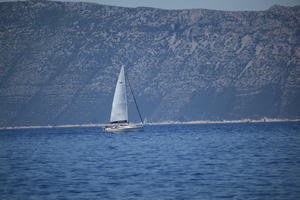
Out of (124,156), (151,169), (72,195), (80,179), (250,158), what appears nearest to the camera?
(72,195)

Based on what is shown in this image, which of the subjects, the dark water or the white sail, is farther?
the white sail

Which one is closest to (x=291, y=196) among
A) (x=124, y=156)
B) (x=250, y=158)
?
(x=250, y=158)

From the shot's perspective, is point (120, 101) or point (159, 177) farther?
point (120, 101)

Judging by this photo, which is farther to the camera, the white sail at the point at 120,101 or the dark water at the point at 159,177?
the white sail at the point at 120,101

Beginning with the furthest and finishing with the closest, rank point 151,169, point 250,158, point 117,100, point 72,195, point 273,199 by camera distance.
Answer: point 117,100, point 250,158, point 151,169, point 72,195, point 273,199

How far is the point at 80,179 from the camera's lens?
3575cm

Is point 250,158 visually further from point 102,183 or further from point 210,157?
point 102,183

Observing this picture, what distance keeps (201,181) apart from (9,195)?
32.6ft

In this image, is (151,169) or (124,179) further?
(151,169)

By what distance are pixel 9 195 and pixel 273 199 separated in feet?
41.0

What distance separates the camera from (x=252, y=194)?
2858cm

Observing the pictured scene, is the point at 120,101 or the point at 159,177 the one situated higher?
the point at 120,101

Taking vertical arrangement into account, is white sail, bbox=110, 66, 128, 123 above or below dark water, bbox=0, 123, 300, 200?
above

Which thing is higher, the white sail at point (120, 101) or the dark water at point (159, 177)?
the white sail at point (120, 101)
